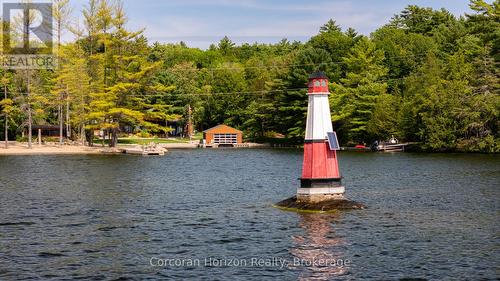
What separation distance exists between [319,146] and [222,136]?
9420 cm

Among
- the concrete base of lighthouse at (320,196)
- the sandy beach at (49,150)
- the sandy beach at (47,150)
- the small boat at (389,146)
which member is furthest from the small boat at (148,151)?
the concrete base of lighthouse at (320,196)

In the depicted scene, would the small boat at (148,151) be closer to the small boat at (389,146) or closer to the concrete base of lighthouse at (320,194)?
the small boat at (389,146)

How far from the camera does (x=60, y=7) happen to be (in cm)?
9612

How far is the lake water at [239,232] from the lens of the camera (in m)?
19.9

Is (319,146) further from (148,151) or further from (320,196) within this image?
(148,151)

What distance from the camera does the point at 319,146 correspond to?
29.4 metres

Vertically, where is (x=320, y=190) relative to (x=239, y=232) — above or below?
above

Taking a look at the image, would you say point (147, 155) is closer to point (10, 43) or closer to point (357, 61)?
point (10, 43)

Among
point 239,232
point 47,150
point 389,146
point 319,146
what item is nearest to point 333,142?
point 319,146

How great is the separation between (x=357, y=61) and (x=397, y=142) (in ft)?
54.0

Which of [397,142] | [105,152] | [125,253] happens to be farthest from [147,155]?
[125,253]

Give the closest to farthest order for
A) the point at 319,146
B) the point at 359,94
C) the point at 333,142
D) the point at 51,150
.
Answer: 1. the point at 333,142
2. the point at 319,146
3. the point at 51,150
4. the point at 359,94

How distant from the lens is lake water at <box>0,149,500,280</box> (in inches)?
782

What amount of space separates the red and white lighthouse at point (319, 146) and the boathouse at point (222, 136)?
92.2 m
